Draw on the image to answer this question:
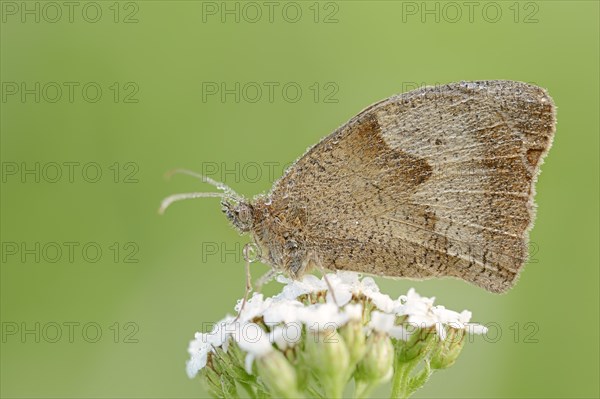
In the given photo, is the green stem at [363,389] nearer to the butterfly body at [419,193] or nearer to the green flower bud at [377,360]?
the green flower bud at [377,360]

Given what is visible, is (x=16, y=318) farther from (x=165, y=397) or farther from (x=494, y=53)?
(x=494, y=53)

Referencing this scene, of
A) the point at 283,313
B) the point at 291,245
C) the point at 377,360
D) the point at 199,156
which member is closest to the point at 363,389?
the point at 377,360

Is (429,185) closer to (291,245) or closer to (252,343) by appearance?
(291,245)

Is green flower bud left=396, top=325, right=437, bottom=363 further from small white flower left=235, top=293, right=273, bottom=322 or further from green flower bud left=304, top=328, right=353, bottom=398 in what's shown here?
small white flower left=235, top=293, right=273, bottom=322

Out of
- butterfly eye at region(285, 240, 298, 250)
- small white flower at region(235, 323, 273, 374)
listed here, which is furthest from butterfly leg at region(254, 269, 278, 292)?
small white flower at region(235, 323, 273, 374)

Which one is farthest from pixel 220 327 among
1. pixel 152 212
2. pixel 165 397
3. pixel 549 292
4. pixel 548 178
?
pixel 548 178
